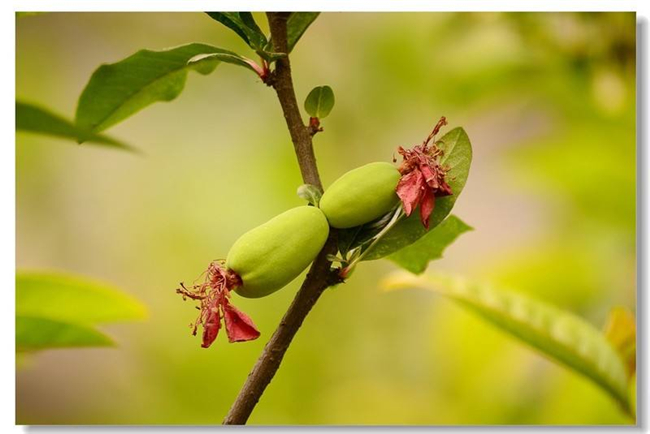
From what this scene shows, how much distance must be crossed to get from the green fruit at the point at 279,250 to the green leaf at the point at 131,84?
19 cm

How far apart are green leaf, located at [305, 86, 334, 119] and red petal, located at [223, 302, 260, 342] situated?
0.18 m

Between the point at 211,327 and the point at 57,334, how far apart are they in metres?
0.29

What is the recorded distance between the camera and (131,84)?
76 cm

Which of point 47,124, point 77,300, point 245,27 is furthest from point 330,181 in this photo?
point 245,27

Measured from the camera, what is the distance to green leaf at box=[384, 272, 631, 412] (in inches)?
36.5

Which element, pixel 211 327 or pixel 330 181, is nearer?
pixel 211 327

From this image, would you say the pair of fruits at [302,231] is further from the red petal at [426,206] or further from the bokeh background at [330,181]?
the bokeh background at [330,181]

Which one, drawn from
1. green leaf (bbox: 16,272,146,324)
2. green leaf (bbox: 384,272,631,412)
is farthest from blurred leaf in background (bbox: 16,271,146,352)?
green leaf (bbox: 384,272,631,412)

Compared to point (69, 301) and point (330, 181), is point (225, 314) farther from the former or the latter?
point (330, 181)

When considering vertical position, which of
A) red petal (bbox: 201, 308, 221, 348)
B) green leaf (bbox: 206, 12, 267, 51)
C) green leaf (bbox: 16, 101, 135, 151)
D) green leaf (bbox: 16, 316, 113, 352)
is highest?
green leaf (bbox: 206, 12, 267, 51)

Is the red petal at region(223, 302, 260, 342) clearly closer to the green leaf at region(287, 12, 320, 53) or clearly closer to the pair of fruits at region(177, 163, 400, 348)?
the pair of fruits at region(177, 163, 400, 348)

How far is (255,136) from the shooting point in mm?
1650
